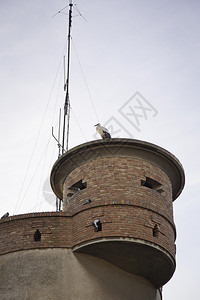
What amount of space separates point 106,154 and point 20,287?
198 inches

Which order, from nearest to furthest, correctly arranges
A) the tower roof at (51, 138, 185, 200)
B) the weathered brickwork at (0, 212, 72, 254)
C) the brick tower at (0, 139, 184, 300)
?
the brick tower at (0, 139, 184, 300)
the weathered brickwork at (0, 212, 72, 254)
the tower roof at (51, 138, 185, 200)

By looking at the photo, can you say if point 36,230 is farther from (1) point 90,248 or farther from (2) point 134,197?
(2) point 134,197

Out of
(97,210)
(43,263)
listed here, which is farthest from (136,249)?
(43,263)

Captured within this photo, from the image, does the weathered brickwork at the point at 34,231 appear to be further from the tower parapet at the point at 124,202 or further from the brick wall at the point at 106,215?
the tower parapet at the point at 124,202

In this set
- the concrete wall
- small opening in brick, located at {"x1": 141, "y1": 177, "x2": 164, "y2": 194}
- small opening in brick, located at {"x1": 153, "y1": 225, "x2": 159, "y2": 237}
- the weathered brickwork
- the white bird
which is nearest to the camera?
the concrete wall

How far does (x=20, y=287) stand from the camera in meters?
14.4

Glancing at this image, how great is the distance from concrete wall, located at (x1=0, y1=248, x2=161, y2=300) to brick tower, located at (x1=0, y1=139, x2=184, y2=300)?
0.03 m

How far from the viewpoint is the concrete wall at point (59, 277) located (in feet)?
46.8

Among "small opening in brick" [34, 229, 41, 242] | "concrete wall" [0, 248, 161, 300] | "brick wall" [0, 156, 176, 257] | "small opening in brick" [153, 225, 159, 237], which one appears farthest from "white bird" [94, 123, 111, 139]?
"concrete wall" [0, 248, 161, 300]

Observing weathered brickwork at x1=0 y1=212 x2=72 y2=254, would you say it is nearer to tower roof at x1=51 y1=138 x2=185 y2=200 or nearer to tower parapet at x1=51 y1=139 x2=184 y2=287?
tower parapet at x1=51 y1=139 x2=184 y2=287

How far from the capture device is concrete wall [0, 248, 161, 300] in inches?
561

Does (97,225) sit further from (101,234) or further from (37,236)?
(37,236)

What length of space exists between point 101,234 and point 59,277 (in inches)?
72.8

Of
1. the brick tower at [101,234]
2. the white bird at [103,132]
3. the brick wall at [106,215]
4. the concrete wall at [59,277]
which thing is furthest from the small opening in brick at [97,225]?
the white bird at [103,132]
